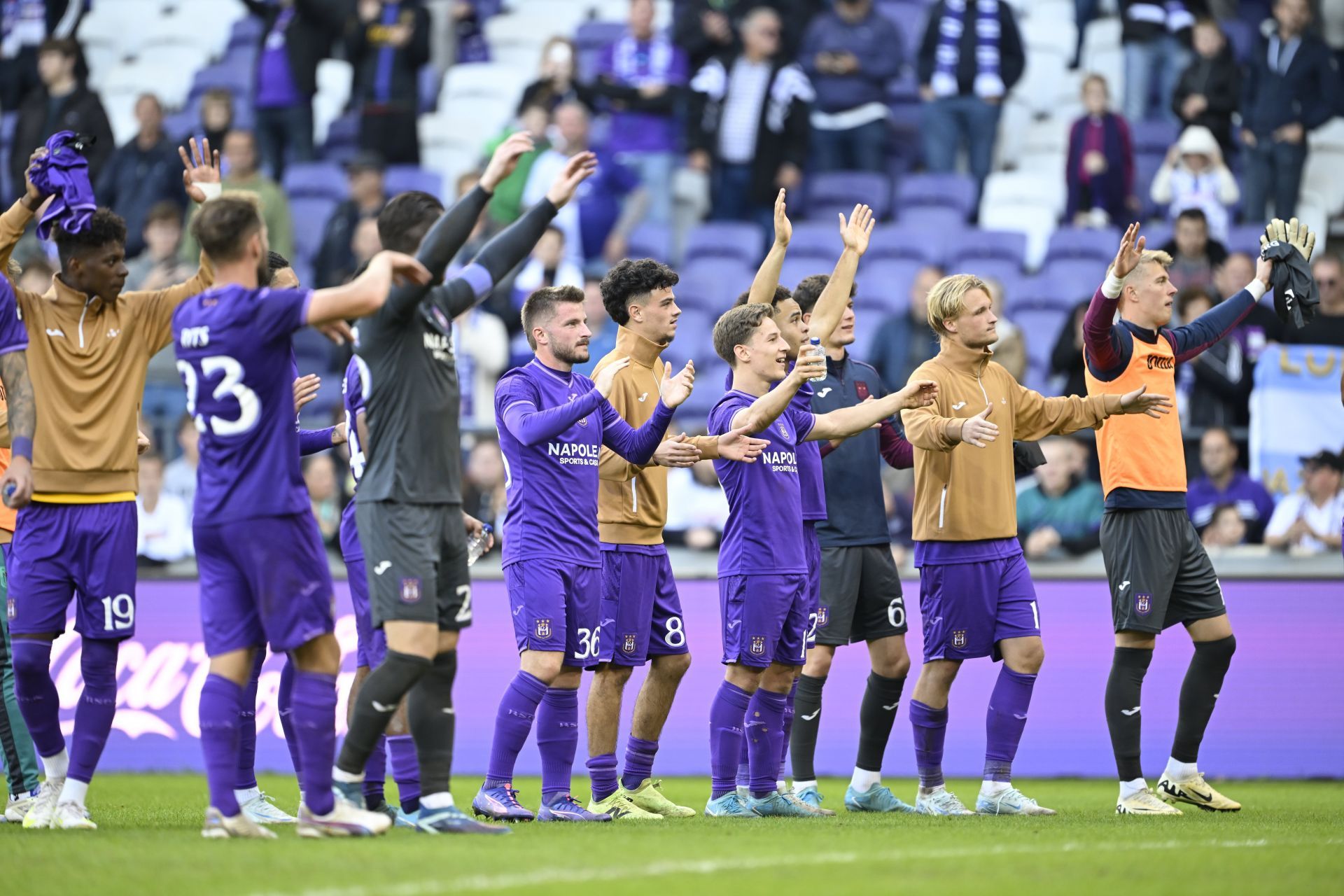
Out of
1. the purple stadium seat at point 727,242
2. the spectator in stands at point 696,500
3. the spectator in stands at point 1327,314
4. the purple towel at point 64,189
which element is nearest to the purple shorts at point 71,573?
the purple towel at point 64,189

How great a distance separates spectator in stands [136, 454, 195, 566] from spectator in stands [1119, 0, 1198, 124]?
11.4 metres

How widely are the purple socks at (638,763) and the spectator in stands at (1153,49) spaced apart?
12.2 m

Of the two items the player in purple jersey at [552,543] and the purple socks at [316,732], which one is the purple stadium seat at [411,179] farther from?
the purple socks at [316,732]

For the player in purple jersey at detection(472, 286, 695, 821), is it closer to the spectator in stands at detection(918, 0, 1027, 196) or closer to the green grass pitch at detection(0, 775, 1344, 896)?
the green grass pitch at detection(0, 775, 1344, 896)

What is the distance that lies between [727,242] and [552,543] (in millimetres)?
9992

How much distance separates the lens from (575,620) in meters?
8.26

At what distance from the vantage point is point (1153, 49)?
60.2ft

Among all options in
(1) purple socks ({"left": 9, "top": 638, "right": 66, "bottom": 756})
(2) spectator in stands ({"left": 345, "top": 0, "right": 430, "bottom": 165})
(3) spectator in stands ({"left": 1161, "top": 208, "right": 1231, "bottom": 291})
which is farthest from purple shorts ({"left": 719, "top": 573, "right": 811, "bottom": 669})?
(2) spectator in stands ({"left": 345, "top": 0, "right": 430, "bottom": 165})

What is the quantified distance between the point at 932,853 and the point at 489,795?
251 centimetres

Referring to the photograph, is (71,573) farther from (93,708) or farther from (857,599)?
(857,599)

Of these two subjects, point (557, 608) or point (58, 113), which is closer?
point (557, 608)

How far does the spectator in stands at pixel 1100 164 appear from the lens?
16.9 m

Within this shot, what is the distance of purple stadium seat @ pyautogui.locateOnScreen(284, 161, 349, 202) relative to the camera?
19.1 meters

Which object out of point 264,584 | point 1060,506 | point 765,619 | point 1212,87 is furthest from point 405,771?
point 1212,87
